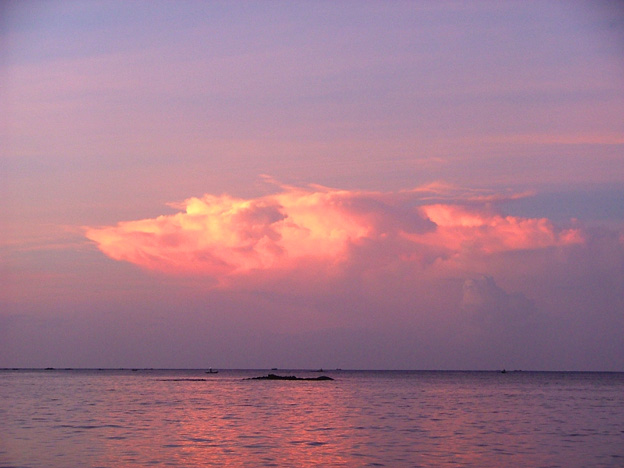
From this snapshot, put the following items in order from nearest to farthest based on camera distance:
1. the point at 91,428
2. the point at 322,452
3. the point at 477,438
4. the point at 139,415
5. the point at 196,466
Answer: the point at 196,466 < the point at 322,452 < the point at 477,438 < the point at 91,428 < the point at 139,415

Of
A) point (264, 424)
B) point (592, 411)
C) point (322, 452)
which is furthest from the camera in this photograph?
point (592, 411)

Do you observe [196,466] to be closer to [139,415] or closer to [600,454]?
[600,454]

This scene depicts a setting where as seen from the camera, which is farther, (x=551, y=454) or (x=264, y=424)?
(x=264, y=424)

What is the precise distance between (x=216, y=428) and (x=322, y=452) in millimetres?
13577

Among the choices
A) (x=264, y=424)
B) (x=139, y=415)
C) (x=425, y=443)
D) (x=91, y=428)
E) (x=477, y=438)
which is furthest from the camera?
(x=139, y=415)

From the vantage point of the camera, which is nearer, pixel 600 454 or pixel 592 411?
pixel 600 454

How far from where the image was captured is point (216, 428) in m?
49.6

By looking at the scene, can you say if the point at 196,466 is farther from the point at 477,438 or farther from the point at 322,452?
the point at 477,438

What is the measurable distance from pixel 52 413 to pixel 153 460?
1160 inches

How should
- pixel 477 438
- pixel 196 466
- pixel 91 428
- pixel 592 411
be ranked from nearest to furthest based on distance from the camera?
pixel 196 466, pixel 477 438, pixel 91 428, pixel 592 411

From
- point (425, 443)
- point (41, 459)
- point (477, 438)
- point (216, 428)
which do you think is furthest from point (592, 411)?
point (41, 459)

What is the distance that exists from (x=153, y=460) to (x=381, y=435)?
1664 cm

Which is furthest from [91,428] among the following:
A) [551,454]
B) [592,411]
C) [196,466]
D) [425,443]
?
[592,411]

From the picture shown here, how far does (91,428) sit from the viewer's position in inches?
1907
